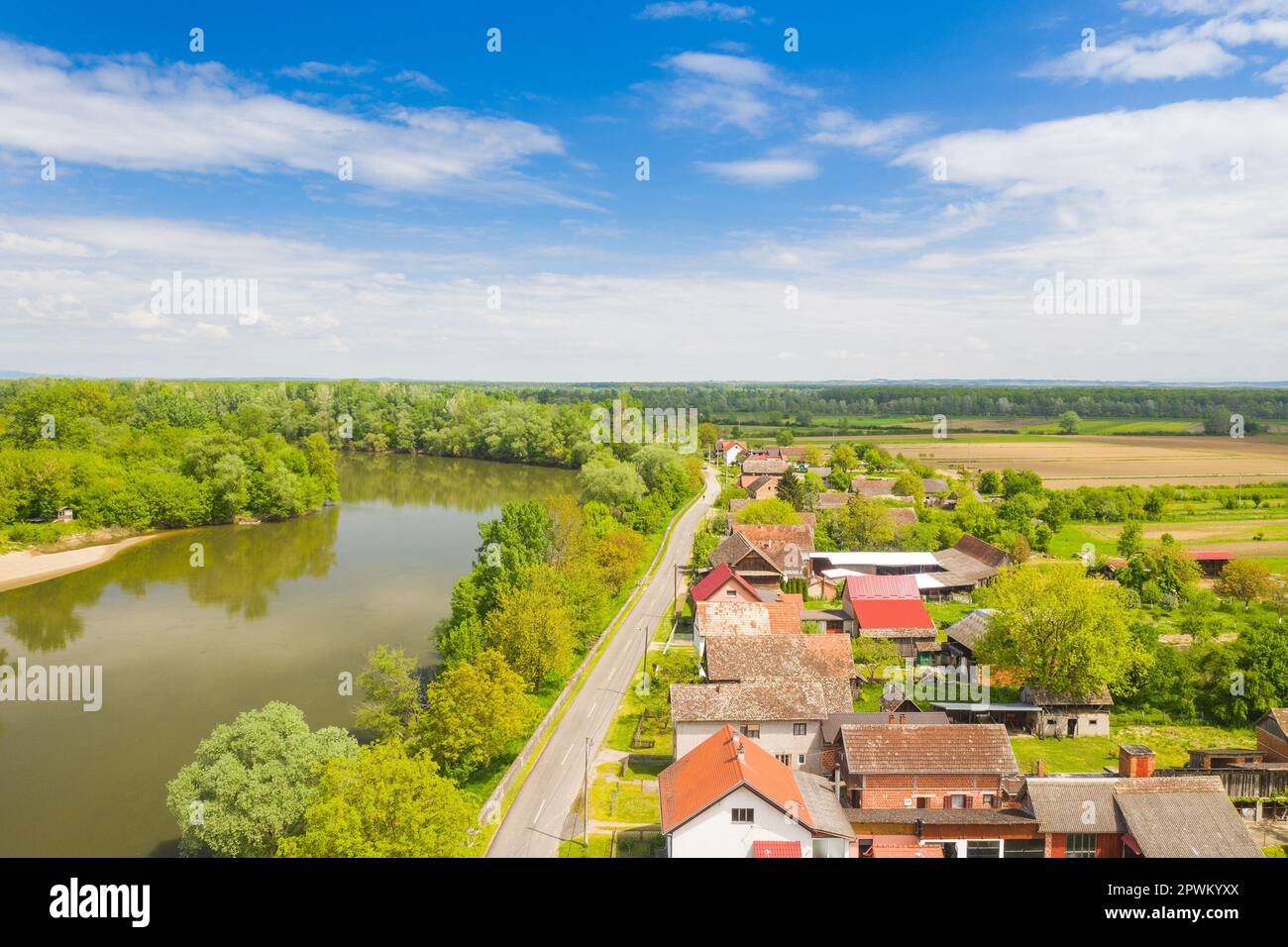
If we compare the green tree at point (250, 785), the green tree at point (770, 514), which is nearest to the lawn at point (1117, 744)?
the green tree at point (250, 785)

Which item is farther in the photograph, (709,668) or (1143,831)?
(709,668)

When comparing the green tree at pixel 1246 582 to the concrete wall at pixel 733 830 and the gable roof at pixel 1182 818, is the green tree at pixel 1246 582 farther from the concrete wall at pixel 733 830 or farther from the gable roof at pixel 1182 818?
the concrete wall at pixel 733 830

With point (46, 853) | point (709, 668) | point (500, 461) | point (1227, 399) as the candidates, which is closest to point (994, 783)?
point (709, 668)

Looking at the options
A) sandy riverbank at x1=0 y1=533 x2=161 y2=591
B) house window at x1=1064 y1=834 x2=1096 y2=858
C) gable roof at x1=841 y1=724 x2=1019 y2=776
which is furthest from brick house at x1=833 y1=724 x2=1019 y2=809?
sandy riverbank at x1=0 y1=533 x2=161 y2=591

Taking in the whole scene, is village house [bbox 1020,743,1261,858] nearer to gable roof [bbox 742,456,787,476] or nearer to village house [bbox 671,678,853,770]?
village house [bbox 671,678,853,770]
